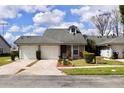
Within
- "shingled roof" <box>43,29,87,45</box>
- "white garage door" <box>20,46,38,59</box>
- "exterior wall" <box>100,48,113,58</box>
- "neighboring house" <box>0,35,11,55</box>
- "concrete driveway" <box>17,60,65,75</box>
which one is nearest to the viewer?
"concrete driveway" <box>17,60,65,75</box>

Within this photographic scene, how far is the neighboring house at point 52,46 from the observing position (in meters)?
42.1

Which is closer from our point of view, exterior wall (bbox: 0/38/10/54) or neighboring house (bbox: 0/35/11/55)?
neighboring house (bbox: 0/35/11/55)

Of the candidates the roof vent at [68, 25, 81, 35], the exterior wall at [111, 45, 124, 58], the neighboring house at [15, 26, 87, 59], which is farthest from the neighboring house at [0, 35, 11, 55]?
the exterior wall at [111, 45, 124, 58]

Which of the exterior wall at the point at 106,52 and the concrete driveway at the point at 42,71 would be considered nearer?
the concrete driveway at the point at 42,71

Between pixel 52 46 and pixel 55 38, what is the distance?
3.20 metres

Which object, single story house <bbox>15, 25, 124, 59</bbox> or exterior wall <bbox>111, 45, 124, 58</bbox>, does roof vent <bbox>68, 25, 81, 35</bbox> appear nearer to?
single story house <bbox>15, 25, 124, 59</bbox>

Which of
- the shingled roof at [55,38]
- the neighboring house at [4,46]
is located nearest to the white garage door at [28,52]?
the shingled roof at [55,38]

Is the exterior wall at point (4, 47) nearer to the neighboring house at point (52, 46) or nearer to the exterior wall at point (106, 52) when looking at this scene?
the neighboring house at point (52, 46)

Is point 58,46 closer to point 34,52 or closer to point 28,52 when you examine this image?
point 34,52

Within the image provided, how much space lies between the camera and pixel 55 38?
149 feet

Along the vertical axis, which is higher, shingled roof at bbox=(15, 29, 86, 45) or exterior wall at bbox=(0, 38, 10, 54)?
shingled roof at bbox=(15, 29, 86, 45)

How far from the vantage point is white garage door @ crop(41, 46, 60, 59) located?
4225 cm

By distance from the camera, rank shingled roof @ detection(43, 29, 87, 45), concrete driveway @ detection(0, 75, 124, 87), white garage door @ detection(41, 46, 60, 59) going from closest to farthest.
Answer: concrete driveway @ detection(0, 75, 124, 87), white garage door @ detection(41, 46, 60, 59), shingled roof @ detection(43, 29, 87, 45)

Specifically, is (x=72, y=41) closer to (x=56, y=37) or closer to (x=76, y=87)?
(x=56, y=37)
